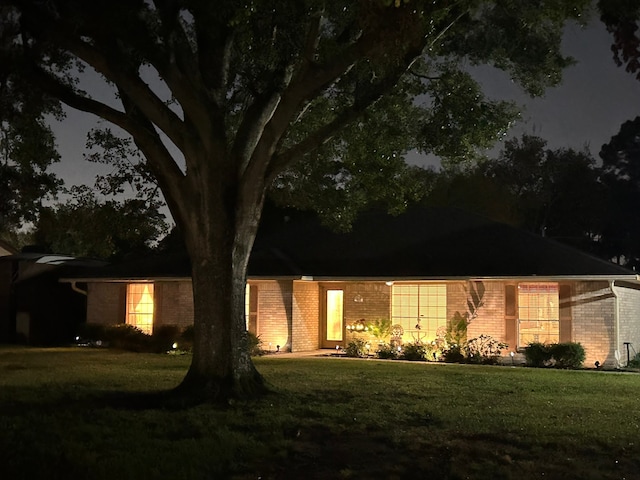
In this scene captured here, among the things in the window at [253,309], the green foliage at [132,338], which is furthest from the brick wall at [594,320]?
the green foliage at [132,338]

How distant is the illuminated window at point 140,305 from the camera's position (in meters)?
24.6

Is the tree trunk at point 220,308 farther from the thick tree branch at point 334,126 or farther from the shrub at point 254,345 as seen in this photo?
the shrub at point 254,345

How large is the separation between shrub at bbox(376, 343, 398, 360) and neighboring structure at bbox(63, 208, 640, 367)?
1.02 m

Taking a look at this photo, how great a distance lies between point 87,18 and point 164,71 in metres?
1.37

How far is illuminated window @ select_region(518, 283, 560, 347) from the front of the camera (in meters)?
19.4

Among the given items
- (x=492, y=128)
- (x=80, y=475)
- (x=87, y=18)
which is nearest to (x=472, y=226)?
(x=492, y=128)

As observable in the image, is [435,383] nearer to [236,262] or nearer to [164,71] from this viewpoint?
[236,262]

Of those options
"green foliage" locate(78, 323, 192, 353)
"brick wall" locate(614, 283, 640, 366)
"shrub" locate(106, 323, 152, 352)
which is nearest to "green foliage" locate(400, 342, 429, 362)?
"brick wall" locate(614, 283, 640, 366)

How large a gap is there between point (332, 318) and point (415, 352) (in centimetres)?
372

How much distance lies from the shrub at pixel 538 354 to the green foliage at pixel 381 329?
3.95 metres

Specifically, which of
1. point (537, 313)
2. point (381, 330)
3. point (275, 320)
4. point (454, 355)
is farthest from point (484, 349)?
point (275, 320)

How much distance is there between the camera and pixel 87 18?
447 inches

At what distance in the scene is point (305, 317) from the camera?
2214 cm

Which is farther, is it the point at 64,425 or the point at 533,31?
the point at 533,31
